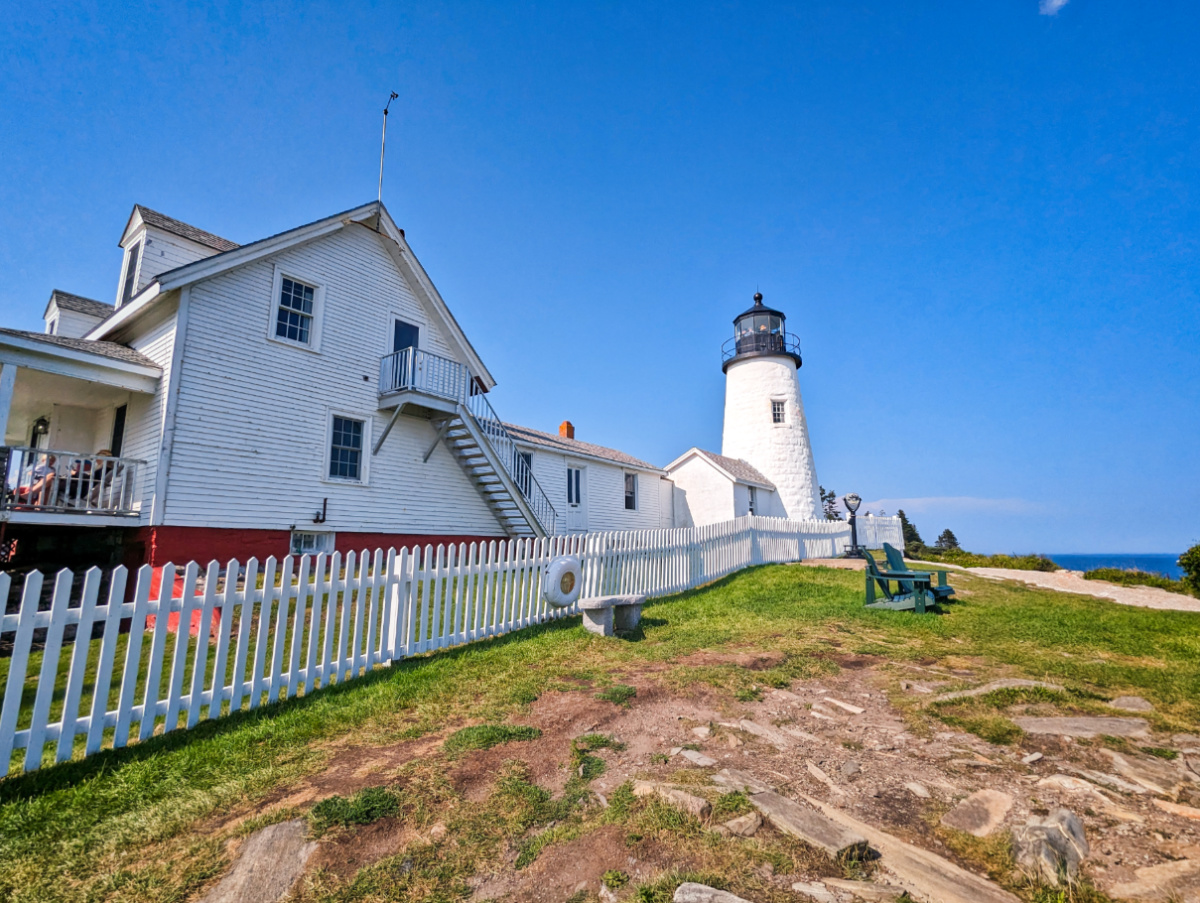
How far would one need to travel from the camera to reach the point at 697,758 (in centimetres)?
368

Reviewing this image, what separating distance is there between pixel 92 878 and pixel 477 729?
219cm

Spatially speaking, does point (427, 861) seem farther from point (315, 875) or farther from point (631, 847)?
point (631, 847)

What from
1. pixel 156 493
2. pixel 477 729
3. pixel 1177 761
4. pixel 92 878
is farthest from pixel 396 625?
pixel 156 493

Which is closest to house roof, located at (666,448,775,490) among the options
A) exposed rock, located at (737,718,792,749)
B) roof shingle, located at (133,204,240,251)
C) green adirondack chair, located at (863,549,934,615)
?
green adirondack chair, located at (863,549,934,615)

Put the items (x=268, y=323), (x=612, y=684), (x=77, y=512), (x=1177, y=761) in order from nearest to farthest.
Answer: (x=1177, y=761), (x=612, y=684), (x=77, y=512), (x=268, y=323)

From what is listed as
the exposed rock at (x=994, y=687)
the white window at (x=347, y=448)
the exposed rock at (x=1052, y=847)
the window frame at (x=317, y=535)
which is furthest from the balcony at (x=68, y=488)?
the exposed rock at (x=994, y=687)

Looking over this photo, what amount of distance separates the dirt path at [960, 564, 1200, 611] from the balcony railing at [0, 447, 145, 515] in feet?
64.0

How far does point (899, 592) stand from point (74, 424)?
19927 millimetres

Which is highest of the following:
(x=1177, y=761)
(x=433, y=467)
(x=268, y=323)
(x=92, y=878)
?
(x=268, y=323)

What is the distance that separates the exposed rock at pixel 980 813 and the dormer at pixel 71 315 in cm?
2028

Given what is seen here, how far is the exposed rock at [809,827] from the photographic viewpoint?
2.58m

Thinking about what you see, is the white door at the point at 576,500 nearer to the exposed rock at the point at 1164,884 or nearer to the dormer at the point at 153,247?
the dormer at the point at 153,247

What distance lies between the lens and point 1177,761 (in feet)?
11.6

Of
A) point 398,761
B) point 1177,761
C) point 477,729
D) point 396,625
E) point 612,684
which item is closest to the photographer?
point 1177,761
